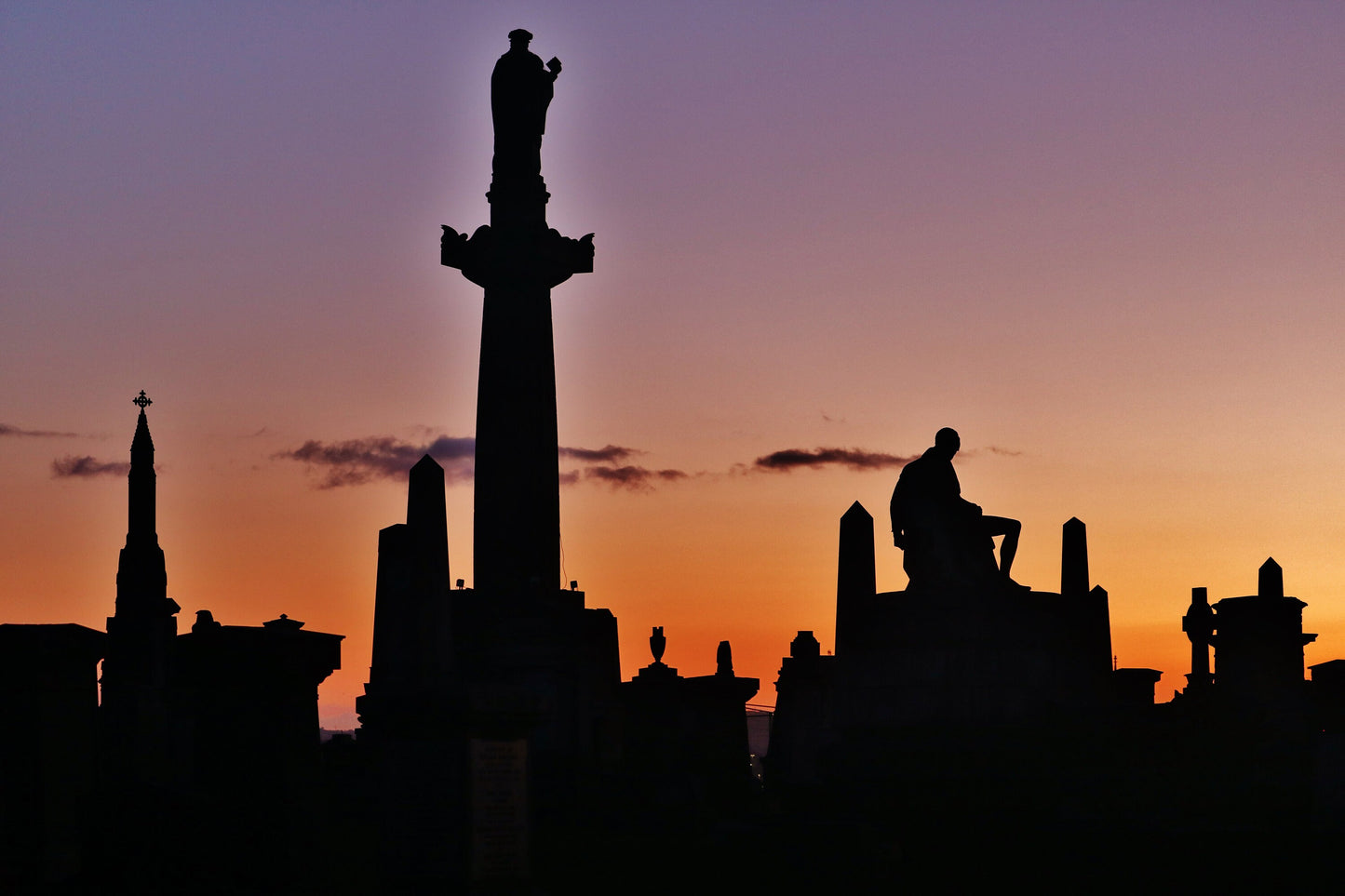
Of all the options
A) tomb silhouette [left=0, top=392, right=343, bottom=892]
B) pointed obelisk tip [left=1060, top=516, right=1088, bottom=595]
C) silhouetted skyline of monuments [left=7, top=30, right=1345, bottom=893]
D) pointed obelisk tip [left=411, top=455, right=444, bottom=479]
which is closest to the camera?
tomb silhouette [left=0, top=392, right=343, bottom=892]

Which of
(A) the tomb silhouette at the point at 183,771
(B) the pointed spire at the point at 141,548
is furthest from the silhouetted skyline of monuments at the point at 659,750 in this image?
(B) the pointed spire at the point at 141,548

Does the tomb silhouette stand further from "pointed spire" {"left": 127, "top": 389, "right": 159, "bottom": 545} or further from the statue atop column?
"pointed spire" {"left": 127, "top": 389, "right": 159, "bottom": 545}

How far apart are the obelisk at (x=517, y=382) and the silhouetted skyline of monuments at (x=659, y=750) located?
8 cm

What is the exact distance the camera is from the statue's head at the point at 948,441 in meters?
18.2

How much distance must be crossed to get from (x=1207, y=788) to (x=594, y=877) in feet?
18.6

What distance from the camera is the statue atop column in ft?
89.8

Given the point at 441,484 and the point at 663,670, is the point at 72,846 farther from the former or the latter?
the point at 663,670

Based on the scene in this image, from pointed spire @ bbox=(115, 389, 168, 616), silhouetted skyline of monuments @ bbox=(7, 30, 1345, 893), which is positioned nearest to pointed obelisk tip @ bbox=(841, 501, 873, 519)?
silhouetted skyline of monuments @ bbox=(7, 30, 1345, 893)

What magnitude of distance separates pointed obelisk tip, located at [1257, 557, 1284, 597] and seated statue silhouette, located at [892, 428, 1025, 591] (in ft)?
15.8

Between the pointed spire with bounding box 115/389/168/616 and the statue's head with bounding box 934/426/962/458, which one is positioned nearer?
the statue's head with bounding box 934/426/962/458

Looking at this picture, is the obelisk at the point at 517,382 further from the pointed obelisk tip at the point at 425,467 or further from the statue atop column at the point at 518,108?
the pointed obelisk tip at the point at 425,467

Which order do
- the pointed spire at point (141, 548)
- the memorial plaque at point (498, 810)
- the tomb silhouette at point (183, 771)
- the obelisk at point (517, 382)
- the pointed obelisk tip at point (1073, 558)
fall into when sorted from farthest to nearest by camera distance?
the pointed spire at point (141, 548) < the obelisk at point (517, 382) < the pointed obelisk tip at point (1073, 558) < the memorial plaque at point (498, 810) < the tomb silhouette at point (183, 771)

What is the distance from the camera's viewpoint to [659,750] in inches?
987

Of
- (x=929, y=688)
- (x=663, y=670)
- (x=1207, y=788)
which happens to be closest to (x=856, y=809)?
(x=929, y=688)
